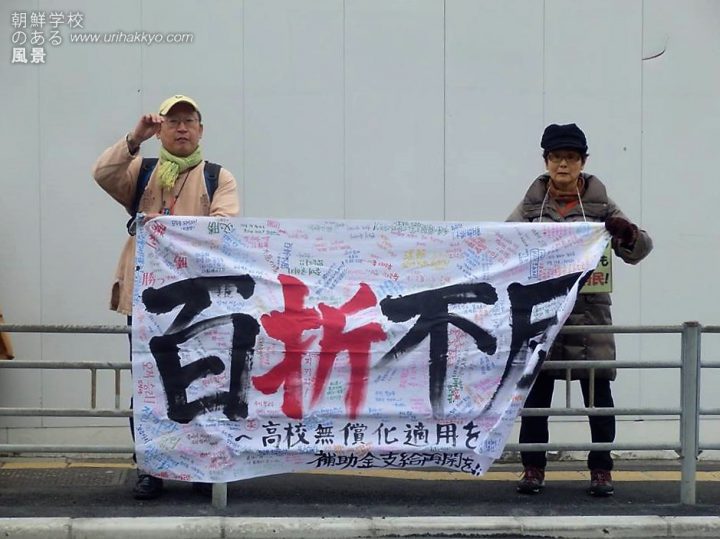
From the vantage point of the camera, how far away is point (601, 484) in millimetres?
5387

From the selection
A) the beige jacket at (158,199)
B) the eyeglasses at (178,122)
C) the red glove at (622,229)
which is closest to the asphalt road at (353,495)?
the beige jacket at (158,199)

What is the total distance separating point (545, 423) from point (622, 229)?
4.02 feet

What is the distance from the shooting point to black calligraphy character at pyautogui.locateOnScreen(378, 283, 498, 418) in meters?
4.93

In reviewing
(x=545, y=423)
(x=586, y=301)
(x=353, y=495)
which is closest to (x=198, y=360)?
(x=353, y=495)

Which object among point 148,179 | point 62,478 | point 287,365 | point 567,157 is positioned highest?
point 567,157

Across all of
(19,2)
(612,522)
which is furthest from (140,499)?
(19,2)

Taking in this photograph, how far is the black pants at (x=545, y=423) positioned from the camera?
5.36 metres

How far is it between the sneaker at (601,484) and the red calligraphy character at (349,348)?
1530mm

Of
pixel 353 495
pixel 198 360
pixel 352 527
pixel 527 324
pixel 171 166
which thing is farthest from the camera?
pixel 353 495

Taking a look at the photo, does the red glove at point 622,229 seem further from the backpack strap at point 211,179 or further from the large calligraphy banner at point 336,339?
the backpack strap at point 211,179

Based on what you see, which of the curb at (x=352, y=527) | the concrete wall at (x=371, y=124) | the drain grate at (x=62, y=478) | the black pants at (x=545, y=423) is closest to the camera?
the curb at (x=352, y=527)

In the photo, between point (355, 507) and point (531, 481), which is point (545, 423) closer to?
point (531, 481)

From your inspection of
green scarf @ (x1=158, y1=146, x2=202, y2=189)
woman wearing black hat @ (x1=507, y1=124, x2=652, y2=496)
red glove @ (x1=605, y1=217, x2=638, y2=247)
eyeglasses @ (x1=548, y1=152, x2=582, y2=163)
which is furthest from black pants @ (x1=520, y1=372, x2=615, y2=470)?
green scarf @ (x1=158, y1=146, x2=202, y2=189)

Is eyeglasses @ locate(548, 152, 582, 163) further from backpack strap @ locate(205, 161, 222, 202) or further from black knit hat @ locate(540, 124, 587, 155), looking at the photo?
backpack strap @ locate(205, 161, 222, 202)
